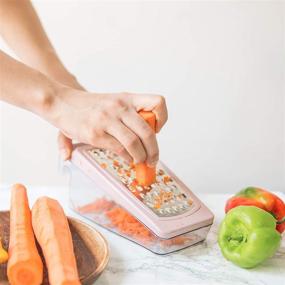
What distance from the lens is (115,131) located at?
917 millimetres

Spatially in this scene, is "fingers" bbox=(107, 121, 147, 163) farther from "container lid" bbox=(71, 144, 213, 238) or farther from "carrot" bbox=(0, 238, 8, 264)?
"carrot" bbox=(0, 238, 8, 264)

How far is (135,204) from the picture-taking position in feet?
3.45

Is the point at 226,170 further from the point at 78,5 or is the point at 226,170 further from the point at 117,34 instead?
the point at 78,5

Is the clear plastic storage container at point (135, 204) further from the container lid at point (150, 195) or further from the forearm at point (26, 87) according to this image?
the forearm at point (26, 87)

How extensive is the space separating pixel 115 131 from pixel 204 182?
2.71 feet

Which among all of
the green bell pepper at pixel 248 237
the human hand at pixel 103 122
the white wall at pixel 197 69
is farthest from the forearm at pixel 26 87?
the white wall at pixel 197 69

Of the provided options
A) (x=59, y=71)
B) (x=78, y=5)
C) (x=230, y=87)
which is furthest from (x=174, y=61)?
(x=59, y=71)

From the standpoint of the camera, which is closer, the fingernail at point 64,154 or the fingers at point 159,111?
the fingers at point 159,111

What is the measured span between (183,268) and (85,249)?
17 centimetres

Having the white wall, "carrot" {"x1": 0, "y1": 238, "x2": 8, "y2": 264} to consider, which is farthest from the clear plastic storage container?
the white wall

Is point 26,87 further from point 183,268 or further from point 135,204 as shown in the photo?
point 183,268

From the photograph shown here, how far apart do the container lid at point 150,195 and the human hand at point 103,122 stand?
0.14 meters

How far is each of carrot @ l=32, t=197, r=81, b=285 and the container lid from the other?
11 cm

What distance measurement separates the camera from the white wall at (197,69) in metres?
1.55
